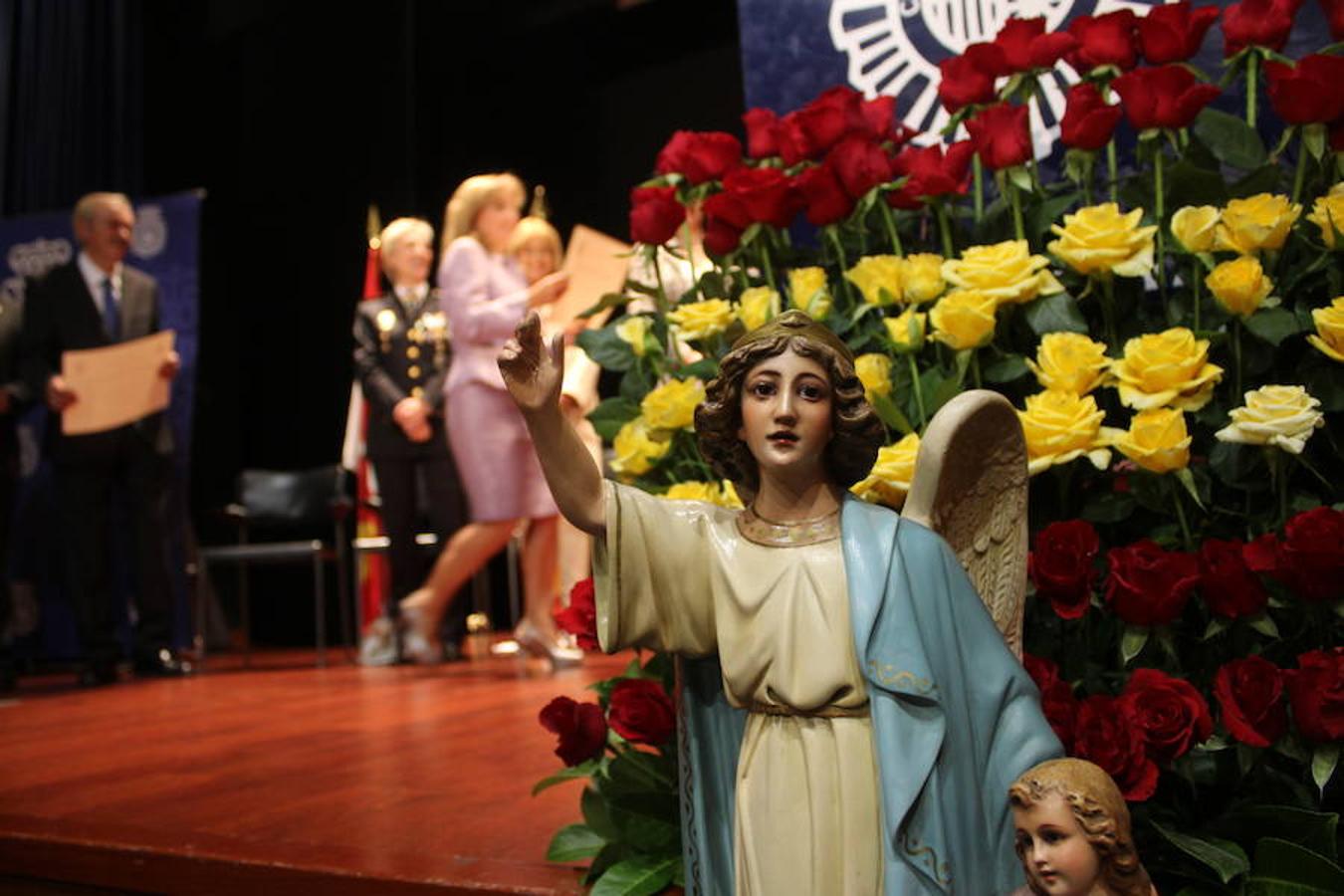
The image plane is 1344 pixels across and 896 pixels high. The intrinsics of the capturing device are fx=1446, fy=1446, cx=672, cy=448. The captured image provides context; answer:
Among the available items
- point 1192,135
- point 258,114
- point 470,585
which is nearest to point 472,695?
point 1192,135

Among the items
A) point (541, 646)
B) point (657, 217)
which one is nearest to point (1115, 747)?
point (657, 217)

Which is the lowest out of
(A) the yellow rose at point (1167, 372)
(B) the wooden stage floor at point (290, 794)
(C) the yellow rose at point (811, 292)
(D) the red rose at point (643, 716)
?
(B) the wooden stage floor at point (290, 794)

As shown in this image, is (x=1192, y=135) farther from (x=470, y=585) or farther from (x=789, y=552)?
(x=470, y=585)

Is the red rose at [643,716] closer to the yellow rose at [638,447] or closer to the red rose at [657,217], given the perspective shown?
the yellow rose at [638,447]

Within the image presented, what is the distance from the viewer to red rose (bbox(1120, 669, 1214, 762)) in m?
1.33

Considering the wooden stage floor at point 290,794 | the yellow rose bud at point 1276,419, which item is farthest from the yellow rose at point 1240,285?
the wooden stage floor at point 290,794

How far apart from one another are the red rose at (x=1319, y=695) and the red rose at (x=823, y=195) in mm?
714

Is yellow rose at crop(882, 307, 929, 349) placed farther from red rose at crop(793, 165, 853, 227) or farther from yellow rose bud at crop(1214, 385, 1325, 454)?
yellow rose bud at crop(1214, 385, 1325, 454)

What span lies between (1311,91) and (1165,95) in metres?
0.15

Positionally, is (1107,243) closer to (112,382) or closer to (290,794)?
(290,794)

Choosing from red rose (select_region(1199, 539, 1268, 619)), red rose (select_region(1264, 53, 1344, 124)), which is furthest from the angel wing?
red rose (select_region(1264, 53, 1344, 124))

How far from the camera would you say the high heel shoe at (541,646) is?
469 cm

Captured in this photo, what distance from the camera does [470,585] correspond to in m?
7.52

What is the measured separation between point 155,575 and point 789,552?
4.71 m
